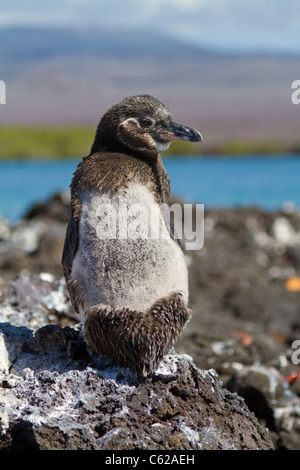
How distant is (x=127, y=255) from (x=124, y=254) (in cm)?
2

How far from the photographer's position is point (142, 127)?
4129mm

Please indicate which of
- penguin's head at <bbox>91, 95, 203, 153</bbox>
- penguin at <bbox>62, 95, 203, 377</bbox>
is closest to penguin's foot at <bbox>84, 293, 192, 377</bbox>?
penguin at <bbox>62, 95, 203, 377</bbox>

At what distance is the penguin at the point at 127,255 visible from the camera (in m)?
3.78

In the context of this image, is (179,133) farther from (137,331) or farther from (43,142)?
(43,142)

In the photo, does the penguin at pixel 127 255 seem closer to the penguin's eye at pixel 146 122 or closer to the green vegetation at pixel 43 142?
the penguin's eye at pixel 146 122

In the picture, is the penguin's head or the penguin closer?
the penguin

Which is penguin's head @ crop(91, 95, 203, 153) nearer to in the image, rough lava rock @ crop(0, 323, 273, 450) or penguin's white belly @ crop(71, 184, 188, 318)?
penguin's white belly @ crop(71, 184, 188, 318)

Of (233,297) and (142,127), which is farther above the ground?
(233,297)

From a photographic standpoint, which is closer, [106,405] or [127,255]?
[106,405]

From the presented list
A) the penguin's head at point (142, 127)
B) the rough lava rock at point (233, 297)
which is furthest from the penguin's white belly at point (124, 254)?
the rough lava rock at point (233, 297)

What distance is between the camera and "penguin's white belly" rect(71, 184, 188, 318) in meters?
3.83

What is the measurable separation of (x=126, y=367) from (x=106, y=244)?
0.70 meters

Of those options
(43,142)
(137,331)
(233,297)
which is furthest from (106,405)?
(43,142)

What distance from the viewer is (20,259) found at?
430 inches
